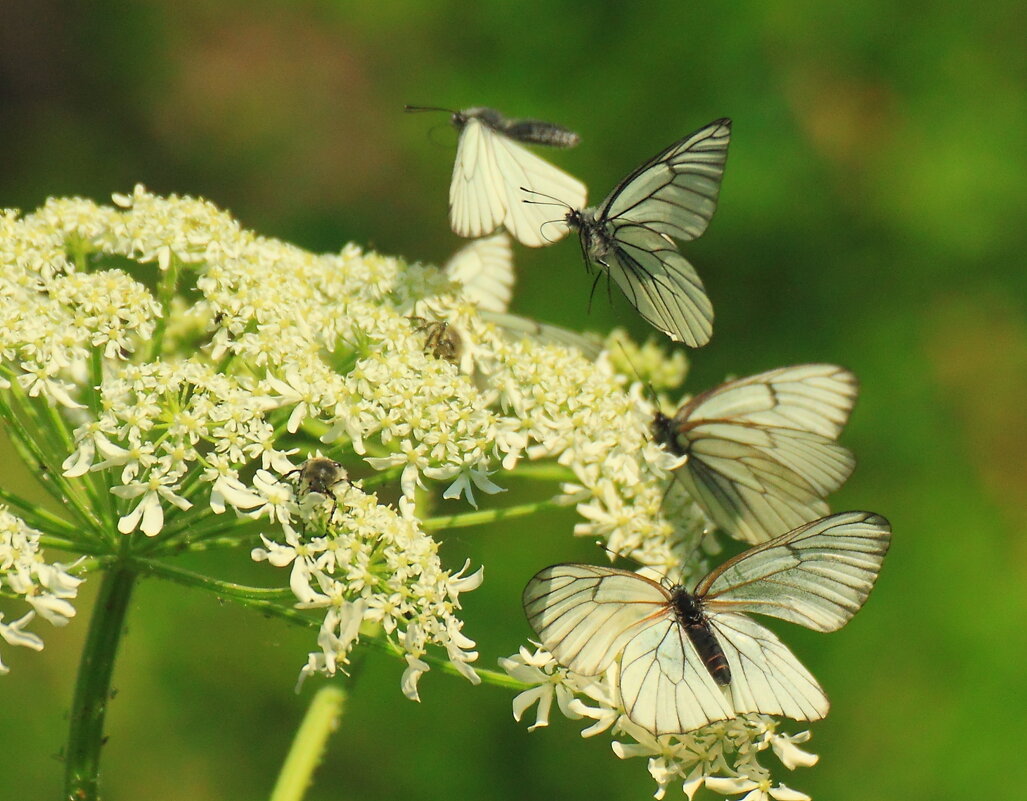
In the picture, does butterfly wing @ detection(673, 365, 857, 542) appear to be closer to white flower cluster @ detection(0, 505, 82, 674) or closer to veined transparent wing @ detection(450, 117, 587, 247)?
veined transparent wing @ detection(450, 117, 587, 247)

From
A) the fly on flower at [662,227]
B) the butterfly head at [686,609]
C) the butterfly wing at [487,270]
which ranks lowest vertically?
the butterfly head at [686,609]

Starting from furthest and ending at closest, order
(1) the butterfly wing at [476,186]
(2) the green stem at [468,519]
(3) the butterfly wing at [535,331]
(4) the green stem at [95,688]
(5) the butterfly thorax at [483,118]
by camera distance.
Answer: (3) the butterfly wing at [535,331] < (5) the butterfly thorax at [483,118] < (1) the butterfly wing at [476,186] < (2) the green stem at [468,519] < (4) the green stem at [95,688]

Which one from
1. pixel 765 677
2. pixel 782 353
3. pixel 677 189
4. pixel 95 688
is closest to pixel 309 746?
pixel 95 688

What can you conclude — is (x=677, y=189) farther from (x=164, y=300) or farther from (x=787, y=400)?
(x=164, y=300)

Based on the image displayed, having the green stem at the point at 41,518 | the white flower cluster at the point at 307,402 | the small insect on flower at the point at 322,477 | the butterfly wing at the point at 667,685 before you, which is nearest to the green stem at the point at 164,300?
the white flower cluster at the point at 307,402

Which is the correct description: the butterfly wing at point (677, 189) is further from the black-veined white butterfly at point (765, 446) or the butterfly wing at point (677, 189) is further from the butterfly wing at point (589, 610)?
the butterfly wing at point (589, 610)

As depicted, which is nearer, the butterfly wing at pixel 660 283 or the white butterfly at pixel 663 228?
the white butterfly at pixel 663 228

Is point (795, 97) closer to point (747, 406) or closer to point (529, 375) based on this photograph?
point (747, 406)
